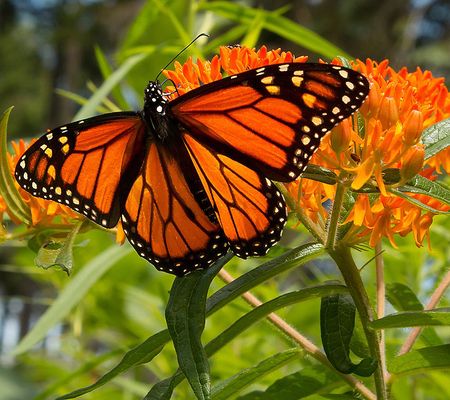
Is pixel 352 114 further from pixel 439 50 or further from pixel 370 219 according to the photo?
pixel 439 50

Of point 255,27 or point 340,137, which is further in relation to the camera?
point 255,27

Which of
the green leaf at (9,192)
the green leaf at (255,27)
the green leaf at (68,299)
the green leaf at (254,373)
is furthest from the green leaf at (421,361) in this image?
the green leaf at (255,27)

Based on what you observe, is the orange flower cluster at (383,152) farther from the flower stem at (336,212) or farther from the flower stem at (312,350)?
the flower stem at (312,350)

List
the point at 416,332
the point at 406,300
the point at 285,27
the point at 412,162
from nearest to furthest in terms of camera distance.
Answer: the point at 412,162 < the point at 416,332 < the point at 406,300 < the point at 285,27

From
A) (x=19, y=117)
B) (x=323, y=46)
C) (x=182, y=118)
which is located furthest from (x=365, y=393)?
(x=19, y=117)

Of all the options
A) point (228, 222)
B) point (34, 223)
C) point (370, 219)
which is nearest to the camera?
point (370, 219)

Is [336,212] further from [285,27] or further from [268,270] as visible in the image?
[285,27]

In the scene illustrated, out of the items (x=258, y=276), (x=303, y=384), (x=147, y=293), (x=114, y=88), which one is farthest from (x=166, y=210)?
(x=147, y=293)
